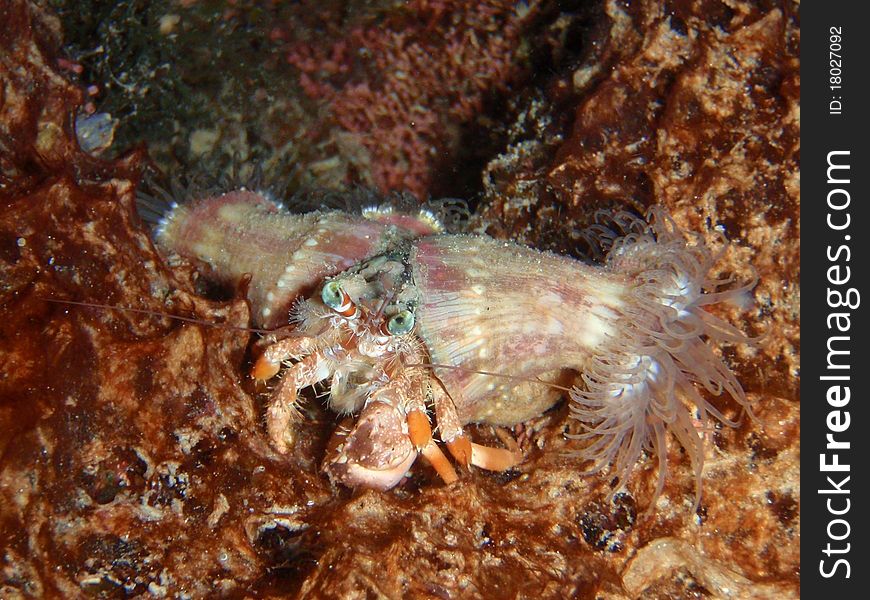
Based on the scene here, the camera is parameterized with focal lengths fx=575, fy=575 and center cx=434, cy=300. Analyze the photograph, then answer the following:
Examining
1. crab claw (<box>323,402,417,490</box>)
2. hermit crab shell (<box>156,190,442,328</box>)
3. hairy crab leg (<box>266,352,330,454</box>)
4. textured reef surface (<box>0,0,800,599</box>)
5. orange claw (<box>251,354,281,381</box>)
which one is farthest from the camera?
hermit crab shell (<box>156,190,442,328</box>)

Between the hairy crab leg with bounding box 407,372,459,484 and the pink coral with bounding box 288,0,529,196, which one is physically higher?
the pink coral with bounding box 288,0,529,196

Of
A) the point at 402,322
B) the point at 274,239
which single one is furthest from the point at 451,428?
the point at 274,239

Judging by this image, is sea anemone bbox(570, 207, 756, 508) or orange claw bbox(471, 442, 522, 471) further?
orange claw bbox(471, 442, 522, 471)

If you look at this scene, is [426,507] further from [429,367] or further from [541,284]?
[541,284]

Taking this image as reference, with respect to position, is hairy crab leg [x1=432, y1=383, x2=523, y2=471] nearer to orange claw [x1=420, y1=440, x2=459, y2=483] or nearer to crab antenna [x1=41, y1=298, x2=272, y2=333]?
orange claw [x1=420, y1=440, x2=459, y2=483]

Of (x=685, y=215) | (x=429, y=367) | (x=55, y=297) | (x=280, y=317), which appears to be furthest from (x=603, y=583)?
(x=55, y=297)

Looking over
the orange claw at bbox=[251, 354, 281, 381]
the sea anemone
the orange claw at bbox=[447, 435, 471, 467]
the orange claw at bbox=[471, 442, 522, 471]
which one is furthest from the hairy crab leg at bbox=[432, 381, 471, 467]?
the orange claw at bbox=[251, 354, 281, 381]

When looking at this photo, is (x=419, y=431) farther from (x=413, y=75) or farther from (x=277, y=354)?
(x=413, y=75)

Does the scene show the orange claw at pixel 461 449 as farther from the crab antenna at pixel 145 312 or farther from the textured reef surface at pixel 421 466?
the crab antenna at pixel 145 312

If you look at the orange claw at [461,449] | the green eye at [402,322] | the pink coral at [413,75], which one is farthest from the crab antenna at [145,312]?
the pink coral at [413,75]
